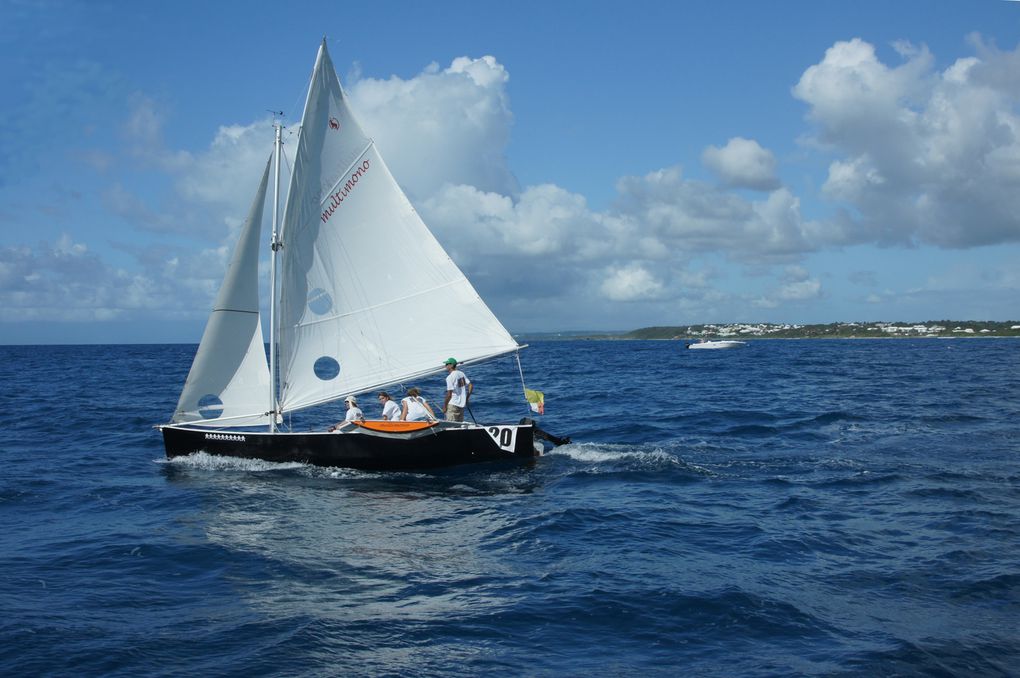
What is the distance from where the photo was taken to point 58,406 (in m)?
42.7

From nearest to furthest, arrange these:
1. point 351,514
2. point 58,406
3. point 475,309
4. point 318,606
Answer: point 318,606 < point 351,514 < point 475,309 < point 58,406

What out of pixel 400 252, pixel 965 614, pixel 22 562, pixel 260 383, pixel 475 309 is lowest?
pixel 965 614

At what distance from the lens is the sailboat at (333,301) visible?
21.8 meters

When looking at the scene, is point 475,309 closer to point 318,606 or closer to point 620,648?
point 318,606

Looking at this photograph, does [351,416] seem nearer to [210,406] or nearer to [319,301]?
[319,301]

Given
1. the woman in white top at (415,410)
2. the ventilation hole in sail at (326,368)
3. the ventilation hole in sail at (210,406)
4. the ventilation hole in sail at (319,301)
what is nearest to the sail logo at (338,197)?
the ventilation hole in sail at (319,301)

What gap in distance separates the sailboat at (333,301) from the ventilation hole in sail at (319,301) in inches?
1.1

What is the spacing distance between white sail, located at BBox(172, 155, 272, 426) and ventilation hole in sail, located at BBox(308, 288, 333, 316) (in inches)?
76.7

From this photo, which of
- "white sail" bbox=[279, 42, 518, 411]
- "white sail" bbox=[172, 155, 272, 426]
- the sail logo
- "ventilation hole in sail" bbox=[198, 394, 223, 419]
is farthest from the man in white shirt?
"ventilation hole in sail" bbox=[198, 394, 223, 419]

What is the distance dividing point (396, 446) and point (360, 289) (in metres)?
4.71

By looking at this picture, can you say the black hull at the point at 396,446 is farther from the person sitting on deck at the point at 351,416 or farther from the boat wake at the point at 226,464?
the person sitting on deck at the point at 351,416

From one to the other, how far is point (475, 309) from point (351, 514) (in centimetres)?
737

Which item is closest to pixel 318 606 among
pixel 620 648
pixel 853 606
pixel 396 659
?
pixel 396 659

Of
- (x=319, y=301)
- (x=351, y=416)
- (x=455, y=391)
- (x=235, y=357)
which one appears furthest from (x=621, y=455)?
(x=235, y=357)
